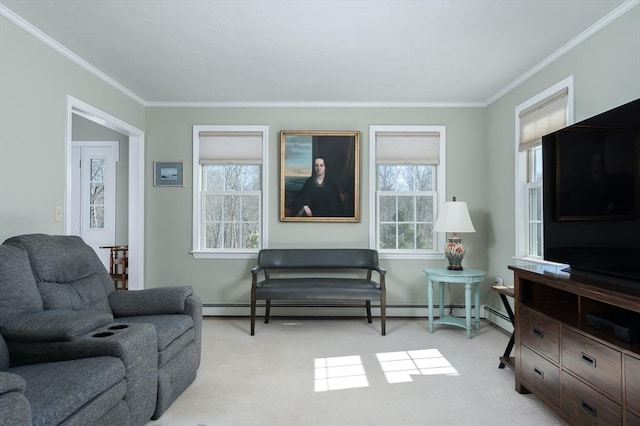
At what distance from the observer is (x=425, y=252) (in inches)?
181

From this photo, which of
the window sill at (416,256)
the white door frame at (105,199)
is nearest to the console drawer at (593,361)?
the window sill at (416,256)

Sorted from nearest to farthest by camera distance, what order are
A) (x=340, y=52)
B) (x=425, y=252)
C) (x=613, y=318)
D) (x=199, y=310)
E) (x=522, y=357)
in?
(x=613, y=318) < (x=522, y=357) < (x=199, y=310) < (x=340, y=52) < (x=425, y=252)

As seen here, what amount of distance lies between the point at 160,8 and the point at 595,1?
2694 mm

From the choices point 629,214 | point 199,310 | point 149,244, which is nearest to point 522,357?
point 629,214

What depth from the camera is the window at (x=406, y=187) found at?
4.62 meters

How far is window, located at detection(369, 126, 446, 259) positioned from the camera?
4621 millimetres

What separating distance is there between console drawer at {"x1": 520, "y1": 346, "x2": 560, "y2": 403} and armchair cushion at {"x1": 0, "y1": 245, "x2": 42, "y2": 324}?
2.84m

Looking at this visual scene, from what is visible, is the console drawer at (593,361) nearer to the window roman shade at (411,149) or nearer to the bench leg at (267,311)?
Answer: the window roman shade at (411,149)

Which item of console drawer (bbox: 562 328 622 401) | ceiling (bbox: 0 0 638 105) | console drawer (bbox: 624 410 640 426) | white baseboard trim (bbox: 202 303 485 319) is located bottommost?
white baseboard trim (bbox: 202 303 485 319)

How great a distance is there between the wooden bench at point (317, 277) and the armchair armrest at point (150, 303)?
128 cm

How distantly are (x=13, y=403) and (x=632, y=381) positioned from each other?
2.32m

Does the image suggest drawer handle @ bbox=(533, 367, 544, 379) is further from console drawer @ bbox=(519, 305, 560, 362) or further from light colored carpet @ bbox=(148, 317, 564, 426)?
light colored carpet @ bbox=(148, 317, 564, 426)

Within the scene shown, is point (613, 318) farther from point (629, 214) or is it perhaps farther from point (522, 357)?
point (522, 357)

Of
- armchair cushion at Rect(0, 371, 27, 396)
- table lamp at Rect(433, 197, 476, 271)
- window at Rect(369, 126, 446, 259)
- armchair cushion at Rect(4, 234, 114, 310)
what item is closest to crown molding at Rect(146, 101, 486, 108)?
window at Rect(369, 126, 446, 259)
